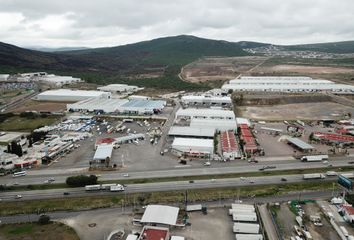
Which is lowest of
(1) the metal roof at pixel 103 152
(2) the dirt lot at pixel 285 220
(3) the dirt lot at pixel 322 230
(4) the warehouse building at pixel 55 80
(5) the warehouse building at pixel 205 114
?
(3) the dirt lot at pixel 322 230

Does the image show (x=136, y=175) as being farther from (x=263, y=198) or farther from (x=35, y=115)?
(x=35, y=115)

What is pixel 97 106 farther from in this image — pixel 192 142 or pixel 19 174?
pixel 19 174

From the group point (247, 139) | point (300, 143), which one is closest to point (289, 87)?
point (300, 143)

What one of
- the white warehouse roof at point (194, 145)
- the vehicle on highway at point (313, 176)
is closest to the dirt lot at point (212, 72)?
the white warehouse roof at point (194, 145)

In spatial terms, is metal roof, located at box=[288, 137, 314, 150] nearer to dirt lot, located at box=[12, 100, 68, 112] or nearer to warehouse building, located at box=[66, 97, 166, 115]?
warehouse building, located at box=[66, 97, 166, 115]

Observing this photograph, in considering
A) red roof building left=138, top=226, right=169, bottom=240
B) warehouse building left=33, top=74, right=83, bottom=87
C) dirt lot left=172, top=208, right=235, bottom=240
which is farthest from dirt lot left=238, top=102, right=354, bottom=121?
warehouse building left=33, top=74, right=83, bottom=87

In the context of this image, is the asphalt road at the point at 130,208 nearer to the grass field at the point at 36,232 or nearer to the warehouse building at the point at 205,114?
the grass field at the point at 36,232
